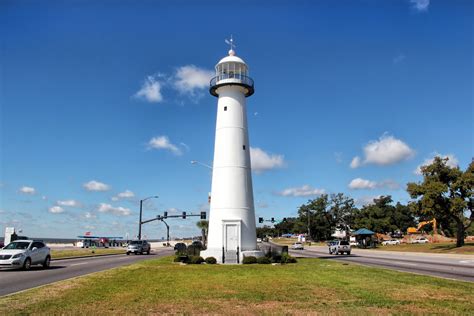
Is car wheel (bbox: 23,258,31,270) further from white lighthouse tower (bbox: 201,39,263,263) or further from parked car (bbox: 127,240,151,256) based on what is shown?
parked car (bbox: 127,240,151,256)

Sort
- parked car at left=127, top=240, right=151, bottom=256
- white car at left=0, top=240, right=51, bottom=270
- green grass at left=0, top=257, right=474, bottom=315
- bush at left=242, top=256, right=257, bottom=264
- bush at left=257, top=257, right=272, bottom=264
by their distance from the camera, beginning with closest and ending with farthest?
green grass at left=0, top=257, right=474, bottom=315, white car at left=0, top=240, right=51, bottom=270, bush at left=257, top=257, right=272, bottom=264, bush at left=242, top=256, right=257, bottom=264, parked car at left=127, top=240, right=151, bottom=256

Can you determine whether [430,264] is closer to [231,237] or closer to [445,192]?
[231,237]

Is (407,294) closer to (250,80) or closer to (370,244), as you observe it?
(250,80)

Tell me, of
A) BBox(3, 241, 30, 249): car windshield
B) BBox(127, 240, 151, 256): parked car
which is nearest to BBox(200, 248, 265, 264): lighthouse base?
BBox(3, 241, 30, 249): car windshield

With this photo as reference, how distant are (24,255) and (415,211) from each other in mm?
45639

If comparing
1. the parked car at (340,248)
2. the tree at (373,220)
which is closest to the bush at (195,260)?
the parked car at (340,248)

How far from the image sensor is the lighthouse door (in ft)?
95.7

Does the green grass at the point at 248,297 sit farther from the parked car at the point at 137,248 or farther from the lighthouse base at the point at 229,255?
the parked car at the point at 137,248

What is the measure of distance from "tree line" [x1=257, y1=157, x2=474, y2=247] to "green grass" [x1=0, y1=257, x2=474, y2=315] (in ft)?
119

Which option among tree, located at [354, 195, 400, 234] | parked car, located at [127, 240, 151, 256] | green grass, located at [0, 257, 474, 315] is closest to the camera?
green grass, located at [0, 257, 474, 315]

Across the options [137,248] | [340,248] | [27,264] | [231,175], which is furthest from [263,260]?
[137,248]

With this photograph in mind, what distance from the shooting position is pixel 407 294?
13.3 meters

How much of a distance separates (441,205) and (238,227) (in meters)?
32.5

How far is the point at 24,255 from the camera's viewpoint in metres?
23.1
